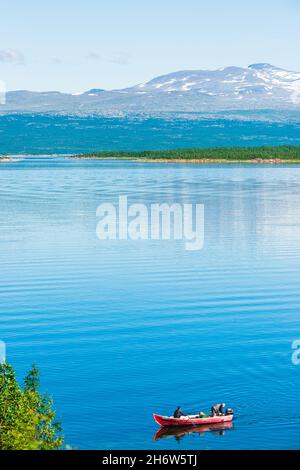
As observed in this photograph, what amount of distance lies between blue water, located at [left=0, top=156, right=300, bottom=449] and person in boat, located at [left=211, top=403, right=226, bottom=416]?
43cm

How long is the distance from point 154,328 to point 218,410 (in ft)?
22.0

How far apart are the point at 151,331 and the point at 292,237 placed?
1939cm

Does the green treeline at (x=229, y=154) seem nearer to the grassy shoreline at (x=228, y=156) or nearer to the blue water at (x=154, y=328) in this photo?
the grassy shoreline at (x=228, y=156)

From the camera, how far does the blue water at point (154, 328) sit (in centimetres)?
1812

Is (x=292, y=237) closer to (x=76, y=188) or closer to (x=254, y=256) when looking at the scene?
(x=254, y=256)

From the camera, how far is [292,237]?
139ft

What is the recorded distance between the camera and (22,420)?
50.1 feet

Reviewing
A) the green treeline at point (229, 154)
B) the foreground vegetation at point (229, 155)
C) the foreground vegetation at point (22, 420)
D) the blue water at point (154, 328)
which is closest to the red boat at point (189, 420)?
the blue water at point (154, 328)

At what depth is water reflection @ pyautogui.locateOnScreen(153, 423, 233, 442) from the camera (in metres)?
17.4

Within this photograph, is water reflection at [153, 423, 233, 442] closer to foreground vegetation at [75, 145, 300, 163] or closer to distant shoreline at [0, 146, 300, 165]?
distant shoreline at [0, 146, 300, 165]

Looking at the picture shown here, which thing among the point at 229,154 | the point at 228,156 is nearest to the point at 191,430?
the point at 228,156
